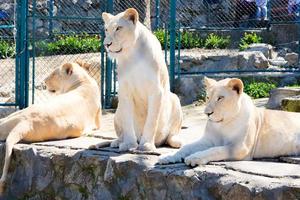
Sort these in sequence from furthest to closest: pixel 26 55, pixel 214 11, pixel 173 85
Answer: pixel 214 11 → pixel 173 85 → pixel 26 55

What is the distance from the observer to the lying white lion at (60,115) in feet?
24.8

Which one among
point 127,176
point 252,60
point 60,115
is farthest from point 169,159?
point 252,60

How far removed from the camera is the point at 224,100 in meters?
5.75

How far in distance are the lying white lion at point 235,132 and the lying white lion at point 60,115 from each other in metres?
2.05

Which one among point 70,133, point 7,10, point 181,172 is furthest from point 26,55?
point 7,10

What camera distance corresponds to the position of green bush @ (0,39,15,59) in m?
13.7

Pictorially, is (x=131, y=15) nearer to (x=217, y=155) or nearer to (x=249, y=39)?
(x=217, y=155)

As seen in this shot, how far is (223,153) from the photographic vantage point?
5719 mm

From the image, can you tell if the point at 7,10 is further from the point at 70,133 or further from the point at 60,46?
the point at 70,133

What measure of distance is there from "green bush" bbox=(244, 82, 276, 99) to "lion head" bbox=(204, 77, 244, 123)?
5.79m

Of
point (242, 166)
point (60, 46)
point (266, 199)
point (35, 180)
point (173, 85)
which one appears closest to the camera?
point (266, 199)

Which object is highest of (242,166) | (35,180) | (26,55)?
(26,55)

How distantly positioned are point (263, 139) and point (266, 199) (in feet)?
3.12

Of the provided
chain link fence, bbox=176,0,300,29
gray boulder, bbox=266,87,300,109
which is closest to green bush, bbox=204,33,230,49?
chain link fence, bbox=176,0,300,29
